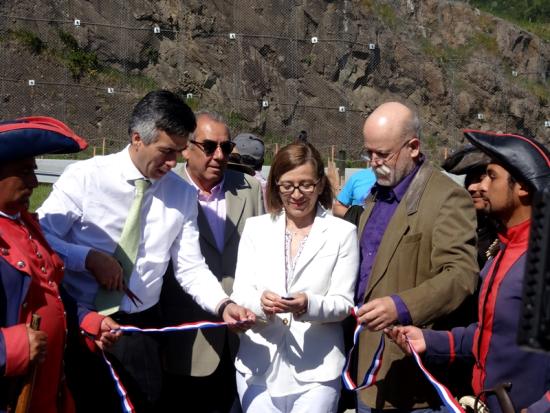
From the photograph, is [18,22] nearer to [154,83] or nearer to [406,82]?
[154,83]

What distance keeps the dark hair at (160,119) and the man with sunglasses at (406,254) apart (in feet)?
2.99

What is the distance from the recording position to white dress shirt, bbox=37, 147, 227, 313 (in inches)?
166

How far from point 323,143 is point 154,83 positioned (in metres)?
6.38

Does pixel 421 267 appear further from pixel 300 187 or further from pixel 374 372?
pixel 300 187

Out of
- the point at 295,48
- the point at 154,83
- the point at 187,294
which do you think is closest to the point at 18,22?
the point at 154,83

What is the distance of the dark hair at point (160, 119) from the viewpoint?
4.23 m

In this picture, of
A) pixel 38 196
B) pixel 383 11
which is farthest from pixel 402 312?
pixel 383 11

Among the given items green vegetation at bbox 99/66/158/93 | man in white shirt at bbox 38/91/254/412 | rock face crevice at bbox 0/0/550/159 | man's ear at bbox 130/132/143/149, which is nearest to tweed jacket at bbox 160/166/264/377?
man in white shirt at bbox 38/91/254/412

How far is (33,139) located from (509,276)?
199 cm

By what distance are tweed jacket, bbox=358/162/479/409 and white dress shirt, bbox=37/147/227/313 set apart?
911mm

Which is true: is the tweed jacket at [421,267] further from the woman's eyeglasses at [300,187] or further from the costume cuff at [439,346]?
the woman's eyeglasses at [300,187]

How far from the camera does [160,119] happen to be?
4.23 metres

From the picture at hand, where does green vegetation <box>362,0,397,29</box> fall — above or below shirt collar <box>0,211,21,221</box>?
below

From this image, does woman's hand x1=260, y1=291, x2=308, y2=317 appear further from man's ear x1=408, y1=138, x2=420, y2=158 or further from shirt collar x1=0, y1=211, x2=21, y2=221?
shirt collar x1=0, y1=211, x2=21, y2=221
